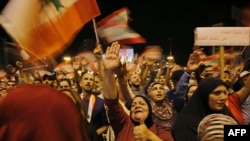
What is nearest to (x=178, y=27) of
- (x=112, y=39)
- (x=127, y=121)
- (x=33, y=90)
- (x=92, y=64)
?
(x=92, y=64)

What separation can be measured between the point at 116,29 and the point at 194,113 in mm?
2780

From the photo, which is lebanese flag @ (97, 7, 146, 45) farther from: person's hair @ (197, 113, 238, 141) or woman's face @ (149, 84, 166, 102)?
person's hair @ (197, 113, 238, 141)

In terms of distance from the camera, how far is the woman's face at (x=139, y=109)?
3911 millimetres

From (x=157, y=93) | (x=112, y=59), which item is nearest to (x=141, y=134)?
(x=112, y=59)

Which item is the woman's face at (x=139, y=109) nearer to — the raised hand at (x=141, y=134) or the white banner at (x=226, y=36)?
the raised hand at (x=141, y=134)

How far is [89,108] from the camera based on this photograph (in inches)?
221

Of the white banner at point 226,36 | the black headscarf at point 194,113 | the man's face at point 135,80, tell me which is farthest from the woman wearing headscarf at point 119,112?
the man's face at point 135,80

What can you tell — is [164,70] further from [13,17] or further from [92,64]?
[13,17]

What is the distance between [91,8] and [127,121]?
159cm

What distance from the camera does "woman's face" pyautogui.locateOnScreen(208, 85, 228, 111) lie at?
3.55m

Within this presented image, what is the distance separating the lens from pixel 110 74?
12.5 ft

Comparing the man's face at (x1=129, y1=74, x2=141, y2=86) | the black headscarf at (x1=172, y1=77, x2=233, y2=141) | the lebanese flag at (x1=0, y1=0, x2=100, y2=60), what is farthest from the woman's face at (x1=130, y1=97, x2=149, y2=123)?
the man's face at (x1=129, y1=74, x2=141, y2=86)

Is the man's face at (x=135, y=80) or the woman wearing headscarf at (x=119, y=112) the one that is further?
the man's face at (x=135, y=80)

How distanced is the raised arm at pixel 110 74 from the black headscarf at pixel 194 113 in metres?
0.54
